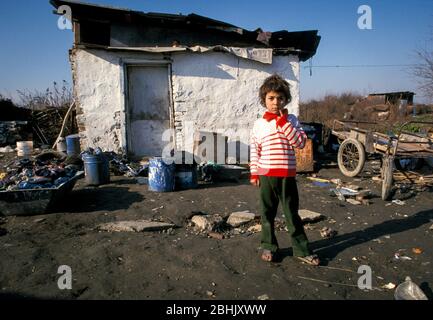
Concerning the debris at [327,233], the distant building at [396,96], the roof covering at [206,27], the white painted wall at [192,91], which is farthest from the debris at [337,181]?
the distant building at [396,96]

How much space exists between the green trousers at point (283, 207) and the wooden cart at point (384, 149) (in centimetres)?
297

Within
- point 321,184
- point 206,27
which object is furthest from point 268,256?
point 206,27

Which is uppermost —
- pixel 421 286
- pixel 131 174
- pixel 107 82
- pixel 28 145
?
pixel 107 82

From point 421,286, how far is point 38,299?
131 inches

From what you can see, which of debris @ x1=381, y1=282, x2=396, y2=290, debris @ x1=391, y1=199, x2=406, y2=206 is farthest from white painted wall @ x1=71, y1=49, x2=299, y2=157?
debris @ x1=381, y1=282, x2=396, y2=290

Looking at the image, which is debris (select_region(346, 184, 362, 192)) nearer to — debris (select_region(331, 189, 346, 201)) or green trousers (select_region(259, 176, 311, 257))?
debris (select_region(331, 189, 346, 201))

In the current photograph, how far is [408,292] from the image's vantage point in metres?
2.44

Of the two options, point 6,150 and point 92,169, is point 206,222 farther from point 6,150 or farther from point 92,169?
point 6,150

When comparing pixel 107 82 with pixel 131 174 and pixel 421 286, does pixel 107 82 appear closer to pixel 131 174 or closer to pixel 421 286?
pixel 131 174

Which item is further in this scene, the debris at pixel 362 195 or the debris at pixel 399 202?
the debris at pixel 362 195

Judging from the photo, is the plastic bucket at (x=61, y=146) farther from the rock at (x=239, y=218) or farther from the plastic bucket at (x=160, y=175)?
the rock at (x=239, y=218)

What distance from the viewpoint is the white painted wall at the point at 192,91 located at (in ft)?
24.8

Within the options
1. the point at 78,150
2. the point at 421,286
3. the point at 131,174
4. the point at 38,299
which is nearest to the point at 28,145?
the point at 78,150
